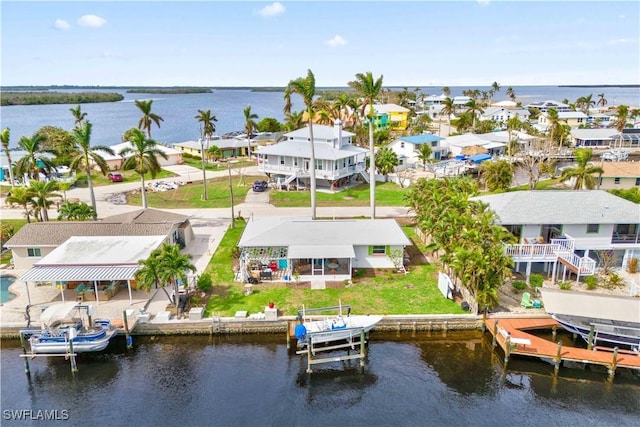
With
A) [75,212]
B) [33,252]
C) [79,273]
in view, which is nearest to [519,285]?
[79,273]

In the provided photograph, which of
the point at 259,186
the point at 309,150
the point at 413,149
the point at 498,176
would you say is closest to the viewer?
the point at 498,176

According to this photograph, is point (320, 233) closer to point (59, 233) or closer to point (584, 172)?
point (59, 233)

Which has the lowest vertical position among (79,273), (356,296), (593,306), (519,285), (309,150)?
(356,296)

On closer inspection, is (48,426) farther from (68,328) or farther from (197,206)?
(197,206)

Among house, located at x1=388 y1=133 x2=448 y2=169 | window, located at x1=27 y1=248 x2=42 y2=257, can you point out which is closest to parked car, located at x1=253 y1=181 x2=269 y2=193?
house, located at x1=388 y1=133 x2=448 y2=169

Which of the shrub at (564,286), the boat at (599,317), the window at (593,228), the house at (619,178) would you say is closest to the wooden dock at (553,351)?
the boat at (599,317)

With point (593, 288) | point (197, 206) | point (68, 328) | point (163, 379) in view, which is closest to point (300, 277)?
point (163, 379)

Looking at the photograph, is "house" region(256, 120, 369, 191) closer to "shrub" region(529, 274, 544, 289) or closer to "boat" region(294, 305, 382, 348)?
"shrub" region(529, 274, 544, 289)
